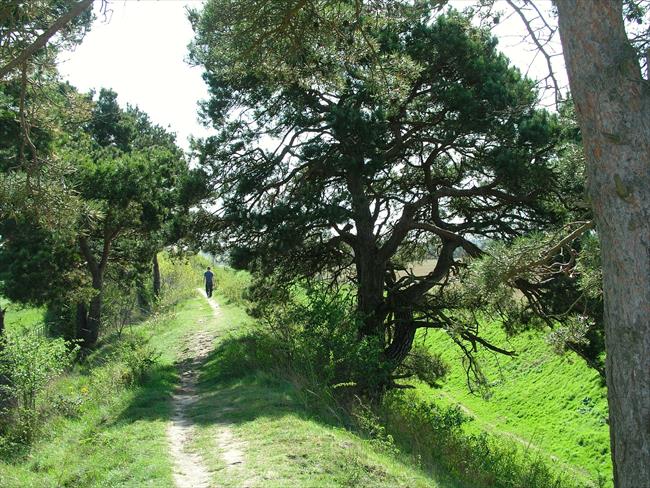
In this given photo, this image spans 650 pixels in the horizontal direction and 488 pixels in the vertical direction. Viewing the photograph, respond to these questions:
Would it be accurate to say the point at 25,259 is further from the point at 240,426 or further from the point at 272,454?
the point at 272,454

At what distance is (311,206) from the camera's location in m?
14.5

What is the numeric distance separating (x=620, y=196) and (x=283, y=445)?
508 cm

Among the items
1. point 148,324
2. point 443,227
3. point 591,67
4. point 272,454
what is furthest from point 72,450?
point 148,324

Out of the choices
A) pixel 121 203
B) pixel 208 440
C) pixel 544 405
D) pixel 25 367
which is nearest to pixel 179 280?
pixel 121 203

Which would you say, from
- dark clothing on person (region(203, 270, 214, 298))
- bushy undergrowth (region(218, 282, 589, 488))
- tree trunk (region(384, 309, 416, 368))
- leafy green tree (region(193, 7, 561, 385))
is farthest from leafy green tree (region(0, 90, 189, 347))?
dark clothing on person (region(203, 270, 214, 298))

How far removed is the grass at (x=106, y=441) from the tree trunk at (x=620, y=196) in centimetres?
470

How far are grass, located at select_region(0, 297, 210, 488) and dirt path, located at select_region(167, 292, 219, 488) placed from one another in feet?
0.45

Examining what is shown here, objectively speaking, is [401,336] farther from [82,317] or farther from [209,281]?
[209,281]

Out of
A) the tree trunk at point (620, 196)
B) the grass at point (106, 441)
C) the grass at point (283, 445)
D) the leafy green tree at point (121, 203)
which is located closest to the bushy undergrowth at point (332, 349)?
the grass at point (283, 445)

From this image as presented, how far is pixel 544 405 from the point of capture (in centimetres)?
2689

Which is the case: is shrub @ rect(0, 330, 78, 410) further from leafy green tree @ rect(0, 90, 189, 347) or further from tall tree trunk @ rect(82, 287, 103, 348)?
tall tree trunk @ rect(82, 287, 103, 348)

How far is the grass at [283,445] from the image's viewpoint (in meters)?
7.15

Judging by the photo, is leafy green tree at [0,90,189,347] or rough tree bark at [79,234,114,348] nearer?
leafy green tree at [0,90,189,347]

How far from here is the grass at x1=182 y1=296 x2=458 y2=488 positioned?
715 centimetres
